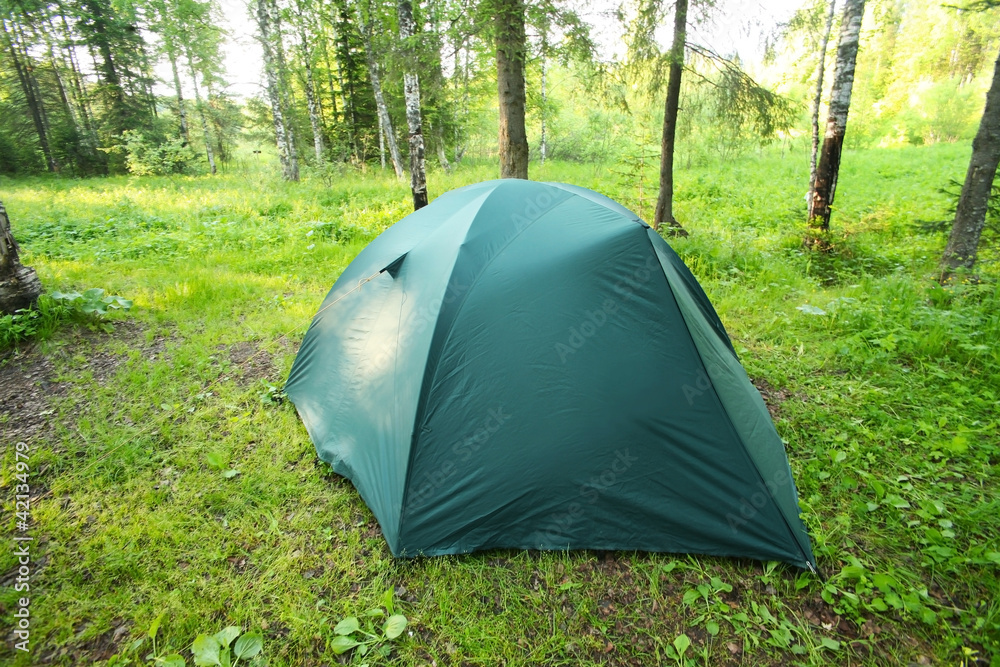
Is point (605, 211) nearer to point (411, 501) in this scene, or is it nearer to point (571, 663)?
point (411, 501)

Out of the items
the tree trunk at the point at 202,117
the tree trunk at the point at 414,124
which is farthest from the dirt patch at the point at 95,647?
the tree trunk at the point at 202,117

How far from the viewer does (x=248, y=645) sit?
6.59 feet

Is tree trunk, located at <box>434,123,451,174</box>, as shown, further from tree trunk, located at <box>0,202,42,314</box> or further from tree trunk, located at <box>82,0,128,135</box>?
tree trunk, located at <box>0,202,42,314</box>

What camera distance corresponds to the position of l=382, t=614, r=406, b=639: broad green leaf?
2043 mm

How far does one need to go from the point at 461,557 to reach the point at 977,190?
6.93 meters

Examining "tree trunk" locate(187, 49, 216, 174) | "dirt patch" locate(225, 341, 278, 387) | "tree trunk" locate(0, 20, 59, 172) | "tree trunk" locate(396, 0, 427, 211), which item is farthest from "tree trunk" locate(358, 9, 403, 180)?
"tree trunk" locate(0, 20, 59, 172)

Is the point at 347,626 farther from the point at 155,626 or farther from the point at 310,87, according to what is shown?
the point at 310,87

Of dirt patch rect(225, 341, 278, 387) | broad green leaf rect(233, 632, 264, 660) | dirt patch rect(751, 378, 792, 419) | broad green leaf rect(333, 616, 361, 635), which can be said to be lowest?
broad green leaf rect(333, 616, 361, 635)

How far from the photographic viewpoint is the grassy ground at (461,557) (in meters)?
2.07

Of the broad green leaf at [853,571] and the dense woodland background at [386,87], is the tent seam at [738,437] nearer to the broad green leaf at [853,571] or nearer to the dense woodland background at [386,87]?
the broad green leaf at [853,571]

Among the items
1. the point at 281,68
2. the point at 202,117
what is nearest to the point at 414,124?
the point at 281,68

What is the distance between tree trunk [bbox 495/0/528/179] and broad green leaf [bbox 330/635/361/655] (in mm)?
5988

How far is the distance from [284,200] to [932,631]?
34.7ft

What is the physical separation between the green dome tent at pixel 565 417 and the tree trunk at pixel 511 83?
13.9 feet
